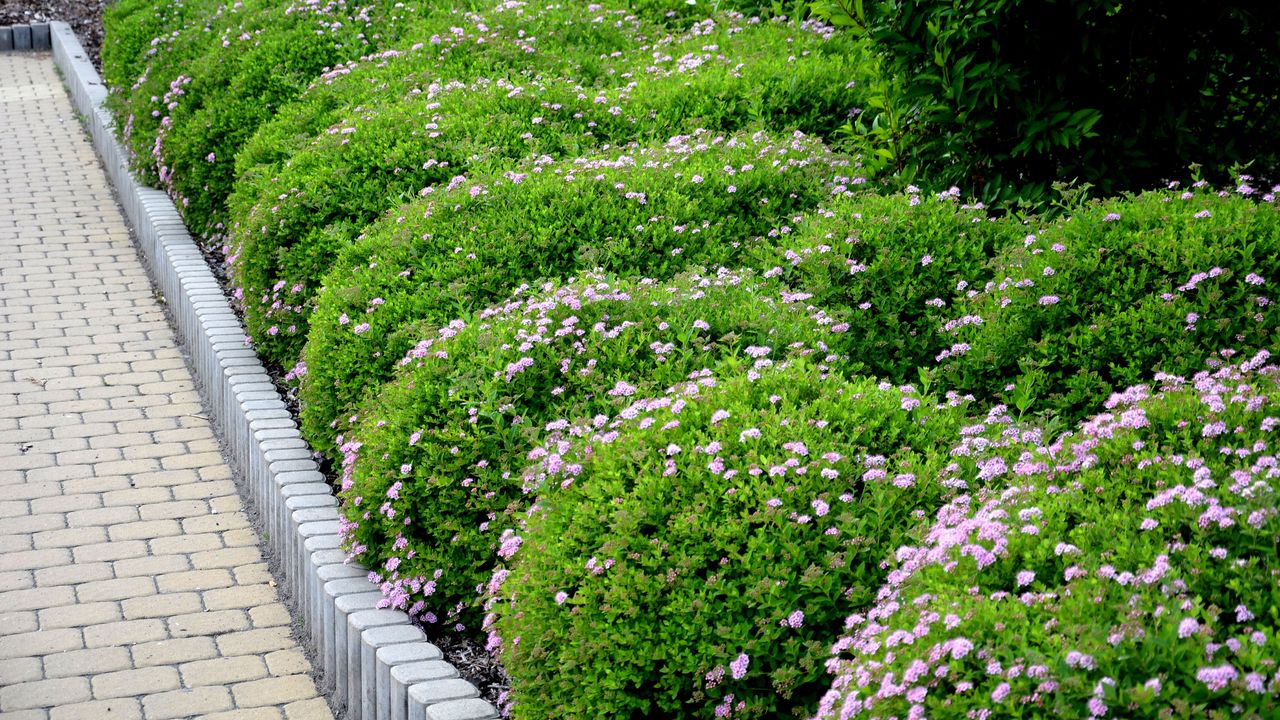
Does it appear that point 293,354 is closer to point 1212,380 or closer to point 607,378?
point 607,378

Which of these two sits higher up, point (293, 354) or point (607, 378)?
point (607, 378)

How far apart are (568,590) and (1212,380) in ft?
6.09

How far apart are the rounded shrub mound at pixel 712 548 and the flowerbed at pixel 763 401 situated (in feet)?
0.04

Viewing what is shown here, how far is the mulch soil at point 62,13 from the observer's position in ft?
49.1

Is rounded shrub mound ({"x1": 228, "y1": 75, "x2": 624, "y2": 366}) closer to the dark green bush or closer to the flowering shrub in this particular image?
the flowering shrub

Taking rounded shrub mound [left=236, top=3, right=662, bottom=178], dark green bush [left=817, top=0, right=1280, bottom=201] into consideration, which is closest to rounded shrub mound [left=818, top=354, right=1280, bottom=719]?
dark green bush [left=817, top=0, right=1280, bottom=201]

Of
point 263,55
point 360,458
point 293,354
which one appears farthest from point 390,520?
point 263,55

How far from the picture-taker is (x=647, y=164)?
18.1 ft

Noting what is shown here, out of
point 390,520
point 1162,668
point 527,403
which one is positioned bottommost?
point 390,520

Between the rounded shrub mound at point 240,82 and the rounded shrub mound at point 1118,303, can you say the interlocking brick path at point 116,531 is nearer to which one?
the rounded shrub mound at point 240,82

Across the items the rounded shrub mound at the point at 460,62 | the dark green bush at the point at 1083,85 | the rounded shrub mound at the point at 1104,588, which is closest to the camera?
the rounded shrub mound at the point at 1104,588

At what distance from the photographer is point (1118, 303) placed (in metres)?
4.04

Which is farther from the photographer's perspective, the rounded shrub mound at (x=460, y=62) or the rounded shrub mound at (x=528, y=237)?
the rounded shrub mound at (x=460, y=62)

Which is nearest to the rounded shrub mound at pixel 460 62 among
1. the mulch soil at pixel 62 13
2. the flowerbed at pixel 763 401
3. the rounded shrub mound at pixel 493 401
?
the flowerbed at pixel 763 401
